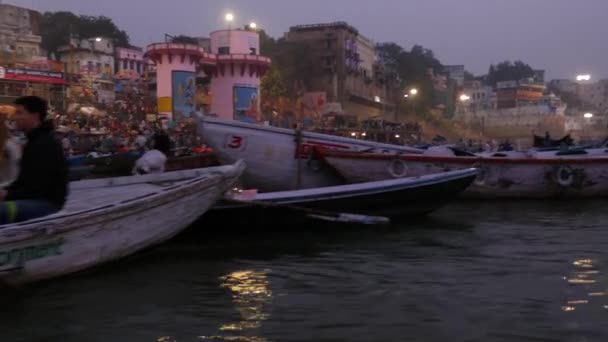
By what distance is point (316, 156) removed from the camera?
1181 cm

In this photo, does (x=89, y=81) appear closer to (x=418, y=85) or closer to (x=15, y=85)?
(x=15, y=85)

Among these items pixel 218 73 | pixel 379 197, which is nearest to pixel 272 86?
pixel 218 73

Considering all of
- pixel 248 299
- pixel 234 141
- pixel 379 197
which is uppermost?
pixel 234 141

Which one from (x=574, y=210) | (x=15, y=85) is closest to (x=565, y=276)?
(x=574, y=210)

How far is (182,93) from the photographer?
34.2 meters

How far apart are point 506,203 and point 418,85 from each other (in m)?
65.2

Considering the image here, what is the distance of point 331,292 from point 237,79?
33.4 m

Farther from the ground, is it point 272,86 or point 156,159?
point 272,86

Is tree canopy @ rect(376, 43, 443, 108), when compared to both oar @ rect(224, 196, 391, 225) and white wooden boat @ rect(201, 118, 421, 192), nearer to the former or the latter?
white wooden boat @ rect(201, 118, 421, 192)

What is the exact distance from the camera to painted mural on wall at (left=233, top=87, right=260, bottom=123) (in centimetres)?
3738

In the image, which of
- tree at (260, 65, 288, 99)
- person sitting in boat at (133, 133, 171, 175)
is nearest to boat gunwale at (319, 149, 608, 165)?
person sitting in boat at (133, 133, 171, 175)

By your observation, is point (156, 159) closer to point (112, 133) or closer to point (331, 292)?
point (331, 292)

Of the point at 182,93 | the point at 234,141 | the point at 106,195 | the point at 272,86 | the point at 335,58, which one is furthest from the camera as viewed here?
the point at 335,58

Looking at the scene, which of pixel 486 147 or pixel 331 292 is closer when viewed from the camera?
pixel 331 292
